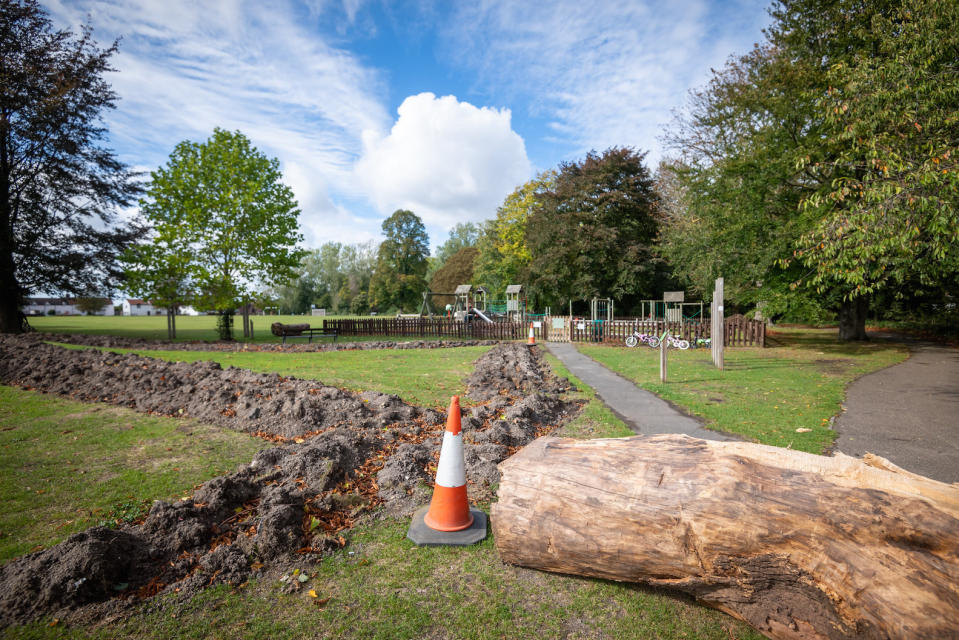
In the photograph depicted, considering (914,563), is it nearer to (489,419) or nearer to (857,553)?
(857,553)

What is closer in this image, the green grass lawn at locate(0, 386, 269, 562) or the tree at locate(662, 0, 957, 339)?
the green grass lawn at locate(0, 386, 269, 562)

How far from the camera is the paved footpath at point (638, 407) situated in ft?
20.1

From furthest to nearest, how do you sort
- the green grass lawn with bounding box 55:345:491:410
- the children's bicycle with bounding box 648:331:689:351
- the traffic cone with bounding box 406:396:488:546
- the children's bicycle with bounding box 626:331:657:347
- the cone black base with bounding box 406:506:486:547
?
1. the children's bicycle with bounding box 626:331:657:347
2. the children's bicycle with bounding box 648:331:689:351
3. the green grass lawn with bounding box 55:345:491:410
4. the traffic cone with bounding box 406:396:488:546
5. the cone black base with bounding box 406:506:486:547

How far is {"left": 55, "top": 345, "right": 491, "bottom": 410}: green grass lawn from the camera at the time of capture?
8.96 metres

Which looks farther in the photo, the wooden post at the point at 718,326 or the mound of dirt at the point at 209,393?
the wooden post at the point at 718,326

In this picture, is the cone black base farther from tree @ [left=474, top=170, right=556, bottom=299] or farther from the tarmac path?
tree @ [left=474, top=170, right=556, bottom=299]

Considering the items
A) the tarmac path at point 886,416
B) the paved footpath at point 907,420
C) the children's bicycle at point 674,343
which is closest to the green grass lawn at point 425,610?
the tarmac path at point 886,416

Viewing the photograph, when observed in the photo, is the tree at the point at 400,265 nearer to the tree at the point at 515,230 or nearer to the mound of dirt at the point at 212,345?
the tree at the point at 515,230

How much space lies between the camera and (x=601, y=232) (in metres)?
34.6

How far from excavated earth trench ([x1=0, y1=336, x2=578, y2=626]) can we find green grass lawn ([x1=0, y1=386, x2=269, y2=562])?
0.49m

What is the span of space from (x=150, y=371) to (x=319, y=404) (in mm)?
4869

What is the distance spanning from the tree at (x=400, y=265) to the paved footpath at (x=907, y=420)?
62965mm

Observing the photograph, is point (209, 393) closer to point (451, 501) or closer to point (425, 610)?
point (451, 501)

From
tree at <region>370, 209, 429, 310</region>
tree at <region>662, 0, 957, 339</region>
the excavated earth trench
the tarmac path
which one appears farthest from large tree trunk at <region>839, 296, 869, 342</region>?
tree at <region>370, 209, 429, 310</region>
